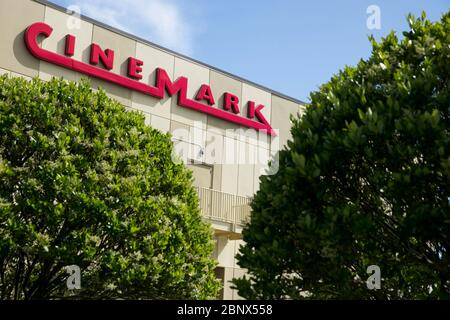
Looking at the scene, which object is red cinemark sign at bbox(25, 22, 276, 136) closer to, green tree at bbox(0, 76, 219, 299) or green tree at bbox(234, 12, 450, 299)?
green tree at bbox(0, 76, 219, 299)

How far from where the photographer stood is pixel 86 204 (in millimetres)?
13711

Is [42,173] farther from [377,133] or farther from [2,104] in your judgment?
[377,133]

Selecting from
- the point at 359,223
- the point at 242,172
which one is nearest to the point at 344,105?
the point at 359,223

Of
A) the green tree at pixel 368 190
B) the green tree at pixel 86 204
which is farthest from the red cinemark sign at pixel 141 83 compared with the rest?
the green tree at pixel 368 190

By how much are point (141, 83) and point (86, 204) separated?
10118 millimetres

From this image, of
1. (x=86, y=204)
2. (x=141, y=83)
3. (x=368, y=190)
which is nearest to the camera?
(x=368, y=190)

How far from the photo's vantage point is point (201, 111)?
24.9 m

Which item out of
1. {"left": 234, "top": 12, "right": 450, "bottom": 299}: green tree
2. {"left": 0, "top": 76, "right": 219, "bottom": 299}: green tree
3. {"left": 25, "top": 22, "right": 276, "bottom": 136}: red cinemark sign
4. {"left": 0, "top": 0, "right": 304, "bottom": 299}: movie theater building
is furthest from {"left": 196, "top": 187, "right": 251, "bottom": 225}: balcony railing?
{"left": 234, "top": 12, "right": 450, "bottom": 299}: green tree

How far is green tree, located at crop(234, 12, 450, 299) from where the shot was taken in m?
8.29

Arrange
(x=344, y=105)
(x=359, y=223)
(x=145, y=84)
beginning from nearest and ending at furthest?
(x=359, y=223) < (x=344, y=105) < (x=145, y=84)

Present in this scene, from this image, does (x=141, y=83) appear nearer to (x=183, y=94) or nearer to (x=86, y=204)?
(x=183, y=94)

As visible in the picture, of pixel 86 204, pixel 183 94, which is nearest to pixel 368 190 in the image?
pixel 86 204

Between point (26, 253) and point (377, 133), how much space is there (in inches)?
360

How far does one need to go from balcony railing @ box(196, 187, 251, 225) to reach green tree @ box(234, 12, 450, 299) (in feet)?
43.2
